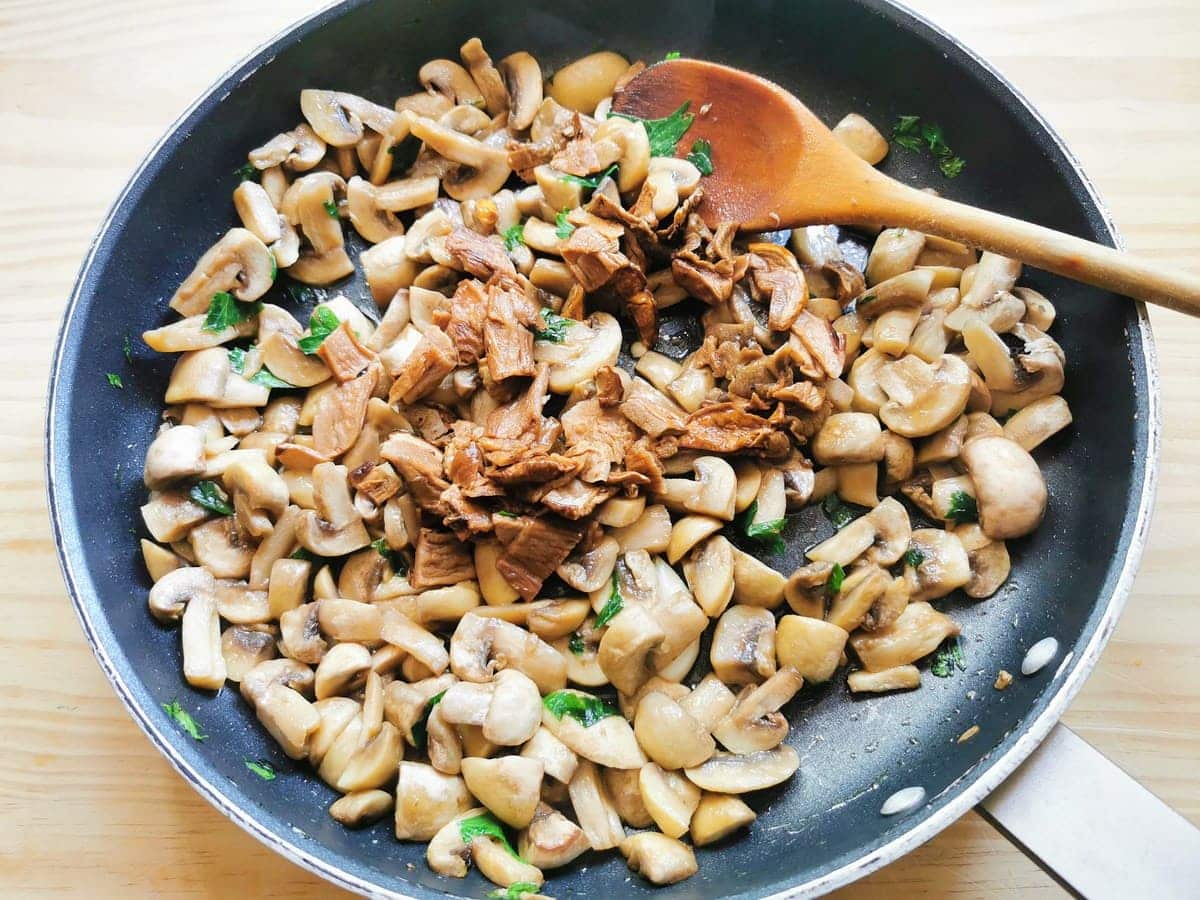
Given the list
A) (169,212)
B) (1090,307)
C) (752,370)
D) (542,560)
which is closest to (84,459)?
(169,212)

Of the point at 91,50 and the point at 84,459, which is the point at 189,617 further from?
the point at 91,50

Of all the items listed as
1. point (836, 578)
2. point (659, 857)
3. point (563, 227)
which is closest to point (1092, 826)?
point (836, 578)

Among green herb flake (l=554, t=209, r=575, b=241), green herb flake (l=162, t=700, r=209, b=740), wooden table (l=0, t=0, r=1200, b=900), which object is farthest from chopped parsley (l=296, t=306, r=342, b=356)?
green herb flake (l=162, t=700, r=209, b=740)

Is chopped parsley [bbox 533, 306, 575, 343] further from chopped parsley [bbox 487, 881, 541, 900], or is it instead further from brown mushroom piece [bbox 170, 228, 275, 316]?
chopped parsley [bbox 487, 881, 541, 900]

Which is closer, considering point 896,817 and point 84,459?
point 896,817

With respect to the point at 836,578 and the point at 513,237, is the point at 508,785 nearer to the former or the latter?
the point at 836,578

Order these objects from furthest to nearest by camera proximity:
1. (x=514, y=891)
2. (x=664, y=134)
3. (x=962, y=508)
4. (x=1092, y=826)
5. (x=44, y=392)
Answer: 1. (x=664, y=134)
2. (x=44, y=392)
3. (x=962, y=508)
4. (x=514, y=891)
5. (x=1092, y=826)
